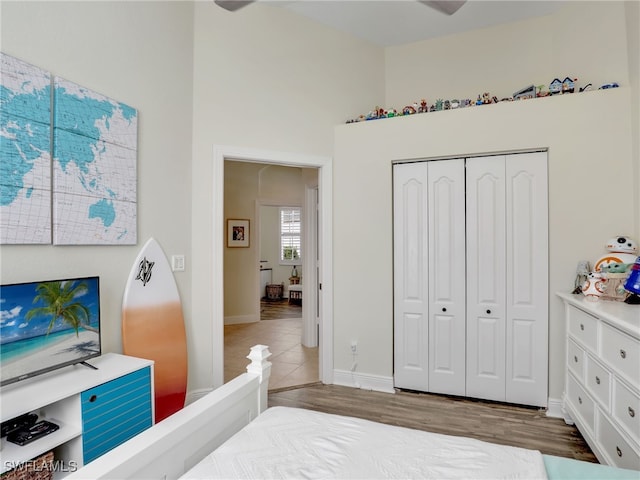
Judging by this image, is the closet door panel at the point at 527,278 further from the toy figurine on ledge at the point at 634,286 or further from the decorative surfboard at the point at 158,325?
the decorative surfboard at the point at 158,325

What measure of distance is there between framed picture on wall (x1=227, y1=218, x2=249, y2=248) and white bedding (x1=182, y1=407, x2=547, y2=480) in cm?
468

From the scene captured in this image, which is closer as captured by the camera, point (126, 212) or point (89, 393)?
point (89, 393)

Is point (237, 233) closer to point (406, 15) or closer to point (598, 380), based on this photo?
point (406, 15)

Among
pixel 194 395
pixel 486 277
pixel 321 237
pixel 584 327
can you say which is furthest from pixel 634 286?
pixel 194 395

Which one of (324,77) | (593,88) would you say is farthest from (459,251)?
(324,77)

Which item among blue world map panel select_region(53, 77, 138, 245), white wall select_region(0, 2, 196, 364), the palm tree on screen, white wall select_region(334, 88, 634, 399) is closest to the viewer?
the palm tree on screen

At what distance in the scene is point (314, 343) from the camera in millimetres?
4793

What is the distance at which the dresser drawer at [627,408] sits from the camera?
1641 mm

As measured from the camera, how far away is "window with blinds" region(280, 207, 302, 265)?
359 inches

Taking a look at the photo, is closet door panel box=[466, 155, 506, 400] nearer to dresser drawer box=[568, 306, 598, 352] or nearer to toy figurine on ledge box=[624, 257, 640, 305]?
dresser drawer box=[568, 306, 598, 352]

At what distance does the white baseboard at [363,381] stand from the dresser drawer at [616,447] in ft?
5.15

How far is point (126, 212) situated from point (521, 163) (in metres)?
2.91

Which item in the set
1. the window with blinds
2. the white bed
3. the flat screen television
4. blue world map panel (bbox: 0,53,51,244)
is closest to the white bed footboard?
the white bed

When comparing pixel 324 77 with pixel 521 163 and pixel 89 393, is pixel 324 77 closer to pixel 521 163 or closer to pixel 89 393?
pixel 521 163
